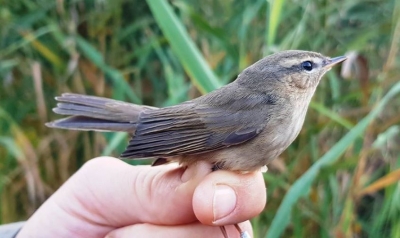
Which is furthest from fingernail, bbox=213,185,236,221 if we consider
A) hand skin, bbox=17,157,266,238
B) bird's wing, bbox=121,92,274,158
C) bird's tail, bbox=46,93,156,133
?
bird's tail, bbox=46,93,156,133

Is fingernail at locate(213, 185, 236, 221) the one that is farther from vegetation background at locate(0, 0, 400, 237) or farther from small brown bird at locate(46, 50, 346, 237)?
vegetation background at locate(0, 0, 400, 237)

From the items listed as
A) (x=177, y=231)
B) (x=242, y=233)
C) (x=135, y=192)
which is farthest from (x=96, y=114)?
(x=242, y=233)

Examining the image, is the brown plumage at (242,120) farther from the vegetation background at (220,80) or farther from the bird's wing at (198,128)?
the vegetation background at (220,80)

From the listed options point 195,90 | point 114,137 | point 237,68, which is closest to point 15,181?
point 114,137

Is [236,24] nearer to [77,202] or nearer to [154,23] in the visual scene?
[154,23]

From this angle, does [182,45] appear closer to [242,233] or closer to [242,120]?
[242,120]
